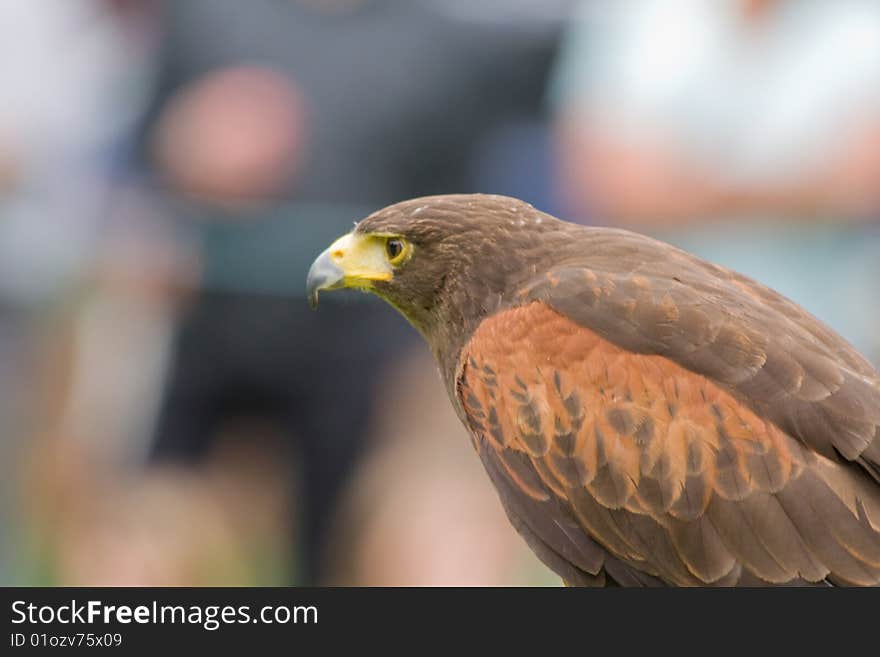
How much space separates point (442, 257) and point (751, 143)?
2408mm

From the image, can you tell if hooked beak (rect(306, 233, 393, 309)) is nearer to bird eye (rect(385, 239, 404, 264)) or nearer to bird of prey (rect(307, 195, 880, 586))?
bird eye (rect(385, 239, 404, 264))

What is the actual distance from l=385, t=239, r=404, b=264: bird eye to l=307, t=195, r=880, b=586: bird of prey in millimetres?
274

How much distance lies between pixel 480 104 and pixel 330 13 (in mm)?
823

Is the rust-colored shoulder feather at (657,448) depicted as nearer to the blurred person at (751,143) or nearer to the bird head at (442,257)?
the bird head at (442,257)

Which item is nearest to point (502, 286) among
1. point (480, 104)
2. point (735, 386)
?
point (735, 386)

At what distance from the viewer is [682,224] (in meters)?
6.02

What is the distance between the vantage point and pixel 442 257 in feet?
13.3

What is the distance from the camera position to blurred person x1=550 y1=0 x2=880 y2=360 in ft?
18.7

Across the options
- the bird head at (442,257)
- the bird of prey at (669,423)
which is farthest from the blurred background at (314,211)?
the bird of prey at (669,423)

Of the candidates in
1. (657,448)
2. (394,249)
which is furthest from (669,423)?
(394,249)

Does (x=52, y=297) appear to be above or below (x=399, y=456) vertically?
above

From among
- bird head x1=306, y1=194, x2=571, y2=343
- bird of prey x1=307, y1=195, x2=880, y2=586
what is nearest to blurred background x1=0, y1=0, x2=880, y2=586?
bird head x1=306, y1=194, x2=571, y2=343

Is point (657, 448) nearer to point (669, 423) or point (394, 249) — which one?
point (669, 423)

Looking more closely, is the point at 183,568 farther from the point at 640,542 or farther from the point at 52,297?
the point at 640,542
